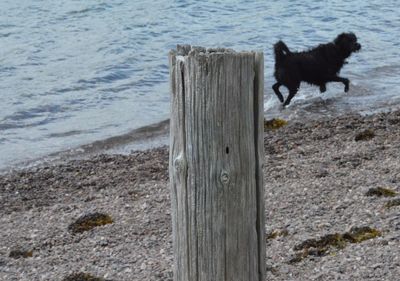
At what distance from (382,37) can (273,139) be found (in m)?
8.67

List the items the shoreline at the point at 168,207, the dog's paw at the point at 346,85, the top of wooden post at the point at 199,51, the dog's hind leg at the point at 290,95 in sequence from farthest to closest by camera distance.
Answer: the dog's paw at the point at 346,85 → the dog's hind leg at the point at 290,95 → the shoreline at the point at 168,207 → the top of wooden post at the point at 199,51

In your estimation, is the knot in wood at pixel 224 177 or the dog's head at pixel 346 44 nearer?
the knot in wood at pixel 224 177

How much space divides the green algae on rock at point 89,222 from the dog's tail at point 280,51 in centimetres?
526

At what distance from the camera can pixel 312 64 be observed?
12703mm

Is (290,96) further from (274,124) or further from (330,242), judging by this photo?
(330,242)

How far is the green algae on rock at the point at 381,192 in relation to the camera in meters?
7.32

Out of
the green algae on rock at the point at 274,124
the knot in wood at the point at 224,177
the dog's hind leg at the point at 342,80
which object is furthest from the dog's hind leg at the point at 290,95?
the knot in wood at the point at 224,177

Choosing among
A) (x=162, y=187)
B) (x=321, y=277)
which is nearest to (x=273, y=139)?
(x=162, y=187)

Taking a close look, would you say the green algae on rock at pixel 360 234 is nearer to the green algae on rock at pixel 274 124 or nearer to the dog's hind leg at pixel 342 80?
the green algae on rock at pixel 274 124

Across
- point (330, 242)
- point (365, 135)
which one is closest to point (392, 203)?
point (330, 242)

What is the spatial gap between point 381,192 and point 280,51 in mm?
5209

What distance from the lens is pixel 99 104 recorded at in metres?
13.7

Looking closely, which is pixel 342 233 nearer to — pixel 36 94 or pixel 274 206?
pixel 274 206

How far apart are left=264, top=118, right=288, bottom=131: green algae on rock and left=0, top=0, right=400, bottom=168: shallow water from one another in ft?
2.06
